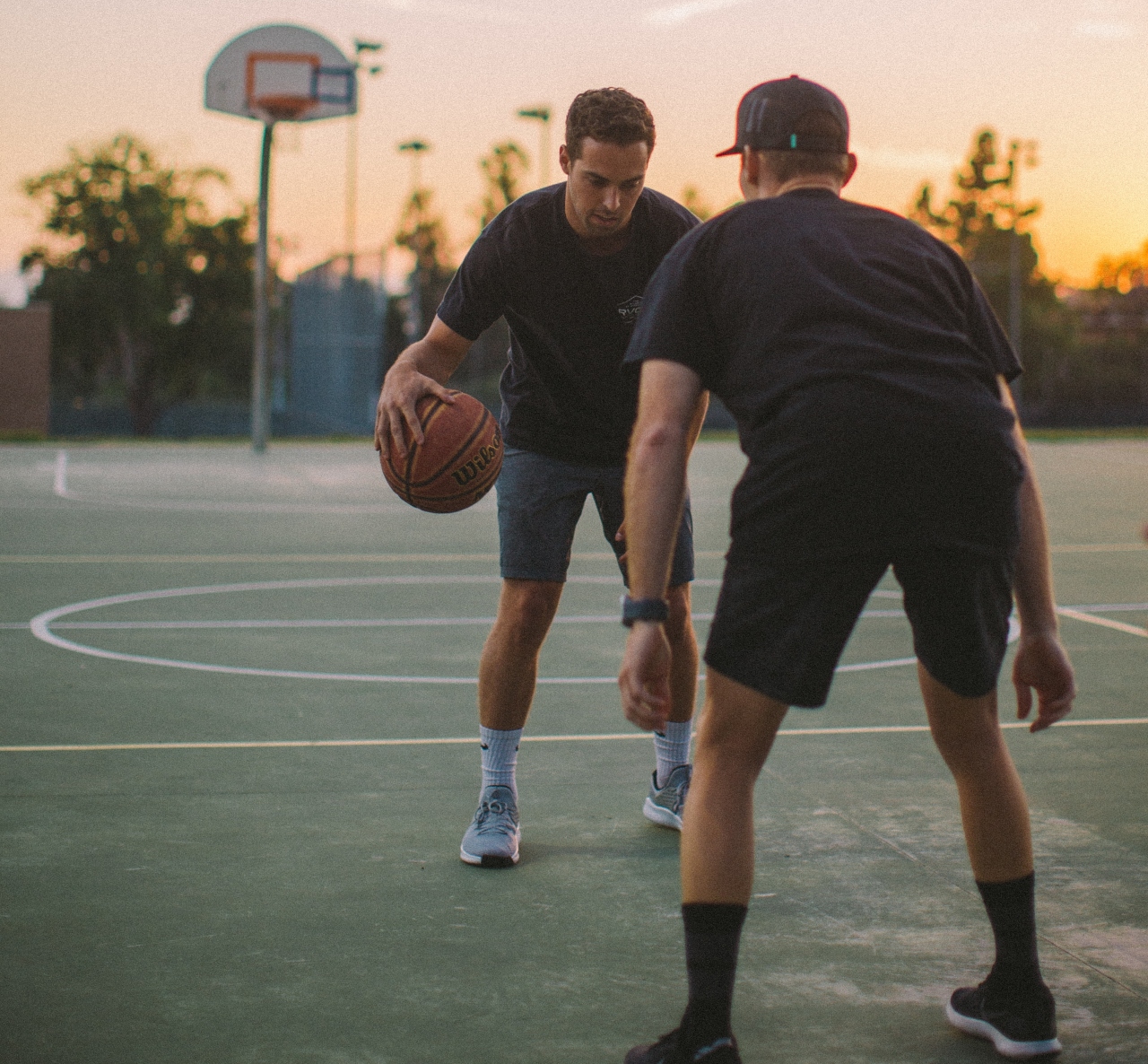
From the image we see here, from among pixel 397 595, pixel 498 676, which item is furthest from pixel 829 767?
pixel 397 595

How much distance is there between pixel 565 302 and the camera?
148 inches

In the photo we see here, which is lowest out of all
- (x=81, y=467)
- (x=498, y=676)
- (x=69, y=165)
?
(x=81, y=467)

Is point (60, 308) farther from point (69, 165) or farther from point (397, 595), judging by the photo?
point (397, 595)

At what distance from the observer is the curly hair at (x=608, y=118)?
3.36 meters

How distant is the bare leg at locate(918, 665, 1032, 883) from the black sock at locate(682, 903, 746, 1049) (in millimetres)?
465

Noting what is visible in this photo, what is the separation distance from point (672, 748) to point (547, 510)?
752 millimetres

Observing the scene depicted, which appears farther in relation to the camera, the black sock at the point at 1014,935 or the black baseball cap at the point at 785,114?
the black sock at the point at 1014,935

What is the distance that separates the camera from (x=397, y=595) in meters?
8.33

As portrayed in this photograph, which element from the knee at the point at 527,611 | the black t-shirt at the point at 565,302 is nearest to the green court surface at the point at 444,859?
the knee at the point at 527,611

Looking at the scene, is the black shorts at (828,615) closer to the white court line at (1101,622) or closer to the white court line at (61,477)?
the white court line at (1101,622)

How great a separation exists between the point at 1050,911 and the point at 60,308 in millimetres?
41835

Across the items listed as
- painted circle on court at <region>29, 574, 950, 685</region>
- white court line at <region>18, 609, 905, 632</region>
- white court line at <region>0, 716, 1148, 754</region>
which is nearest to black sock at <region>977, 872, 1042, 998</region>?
white court line at <region>0, 716, 1148, 754</region>

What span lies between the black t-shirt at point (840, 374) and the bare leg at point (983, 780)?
276 mm

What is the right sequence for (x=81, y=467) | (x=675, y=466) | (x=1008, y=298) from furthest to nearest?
(x=1008, y=298)
(x=81, y=467)
(x=675, y=466)
